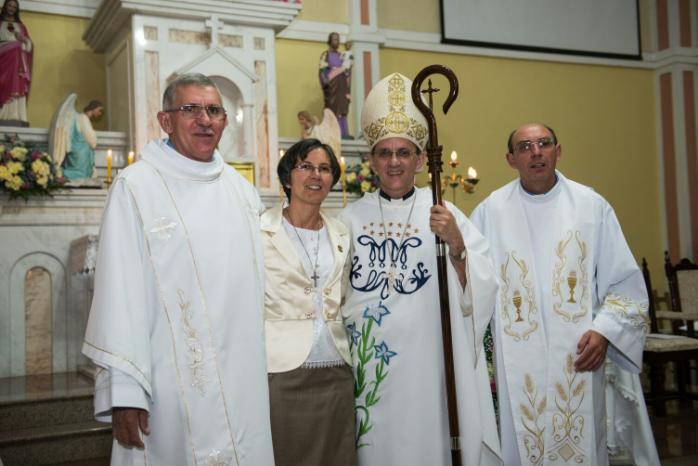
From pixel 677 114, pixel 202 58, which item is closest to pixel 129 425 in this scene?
pixel 202 58

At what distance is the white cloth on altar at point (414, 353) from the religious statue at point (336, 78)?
474 centimetres

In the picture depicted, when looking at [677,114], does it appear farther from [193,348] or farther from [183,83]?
[193,348]

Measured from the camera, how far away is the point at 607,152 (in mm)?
10055

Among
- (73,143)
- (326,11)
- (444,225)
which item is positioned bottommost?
(444,225)

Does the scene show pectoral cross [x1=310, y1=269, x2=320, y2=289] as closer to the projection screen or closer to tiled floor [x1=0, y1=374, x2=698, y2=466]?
tiled floor [x1=0, y1=374, x2=698, y2=466]

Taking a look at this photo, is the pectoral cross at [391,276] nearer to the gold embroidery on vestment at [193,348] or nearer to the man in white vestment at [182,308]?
the man in white vestment at [182,308]

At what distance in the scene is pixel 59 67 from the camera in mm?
7379

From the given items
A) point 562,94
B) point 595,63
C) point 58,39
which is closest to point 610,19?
point 595,63

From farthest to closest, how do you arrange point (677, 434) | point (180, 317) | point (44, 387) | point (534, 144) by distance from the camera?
point (677, 434) → point (44, 387) → point (534, 144) → point (180, 317)

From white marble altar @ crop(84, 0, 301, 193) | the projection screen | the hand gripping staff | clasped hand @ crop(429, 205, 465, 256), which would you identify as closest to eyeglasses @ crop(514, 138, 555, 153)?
the hand gripping staff

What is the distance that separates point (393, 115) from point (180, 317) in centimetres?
129

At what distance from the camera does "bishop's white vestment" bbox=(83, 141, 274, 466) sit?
2287mm

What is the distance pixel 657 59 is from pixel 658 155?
1.29 m

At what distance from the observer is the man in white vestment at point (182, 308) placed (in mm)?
2273
